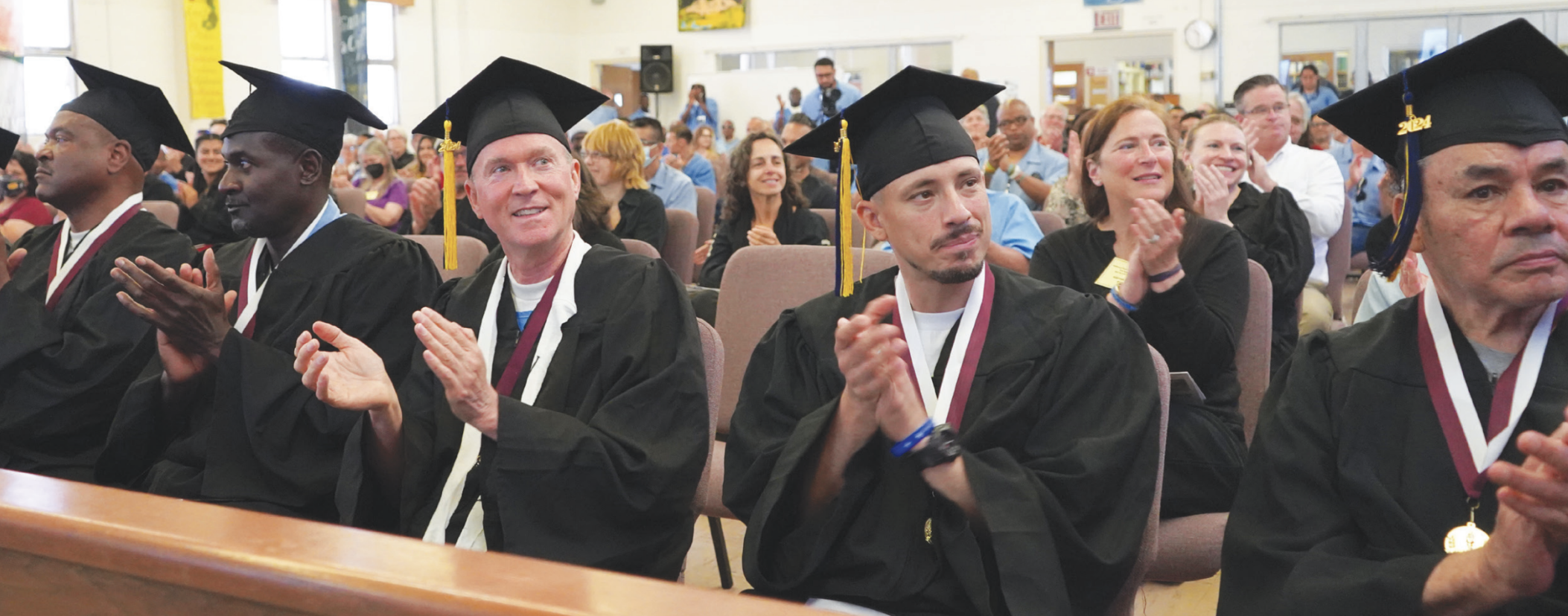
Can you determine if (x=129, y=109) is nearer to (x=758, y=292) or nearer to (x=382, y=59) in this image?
(x=758, y=292)

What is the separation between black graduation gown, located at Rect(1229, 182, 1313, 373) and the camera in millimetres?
3990

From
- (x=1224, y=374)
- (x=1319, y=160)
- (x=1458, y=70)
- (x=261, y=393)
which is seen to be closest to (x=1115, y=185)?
(x=1224, y=374)

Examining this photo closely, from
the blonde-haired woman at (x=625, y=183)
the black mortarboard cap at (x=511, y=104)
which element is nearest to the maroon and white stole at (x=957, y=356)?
the black mortarboard cap at (x=511, y=104)

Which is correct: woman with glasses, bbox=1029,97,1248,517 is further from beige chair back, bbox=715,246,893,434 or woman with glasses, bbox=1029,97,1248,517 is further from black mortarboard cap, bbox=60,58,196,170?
black mortarboard cap, bbox=60,58,196,170

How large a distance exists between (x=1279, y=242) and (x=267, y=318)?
3346mm

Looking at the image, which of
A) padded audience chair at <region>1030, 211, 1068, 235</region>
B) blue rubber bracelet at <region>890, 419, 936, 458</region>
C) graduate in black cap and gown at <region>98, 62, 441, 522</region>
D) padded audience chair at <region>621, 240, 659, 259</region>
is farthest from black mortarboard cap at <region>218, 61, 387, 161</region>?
padded audience chair at <region>1030, 211, 1068, 235</region>

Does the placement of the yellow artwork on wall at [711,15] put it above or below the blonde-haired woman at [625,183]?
above

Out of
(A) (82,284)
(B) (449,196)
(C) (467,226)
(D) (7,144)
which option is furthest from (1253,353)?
(C) (467,226)

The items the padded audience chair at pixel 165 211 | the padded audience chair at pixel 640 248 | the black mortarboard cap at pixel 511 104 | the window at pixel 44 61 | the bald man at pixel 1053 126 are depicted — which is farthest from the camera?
the window at pixel 44 61

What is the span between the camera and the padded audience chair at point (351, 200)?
319 inches

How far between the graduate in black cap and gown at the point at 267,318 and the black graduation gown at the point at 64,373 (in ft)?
0.99

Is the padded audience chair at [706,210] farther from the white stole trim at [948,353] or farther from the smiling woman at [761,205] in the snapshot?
the white stole trim at [948,353]

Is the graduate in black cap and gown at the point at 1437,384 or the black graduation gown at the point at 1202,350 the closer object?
the graduate in black cap and gown at the point at 1437,384

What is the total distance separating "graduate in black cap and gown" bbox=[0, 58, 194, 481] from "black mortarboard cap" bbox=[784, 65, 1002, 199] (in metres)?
2.04
